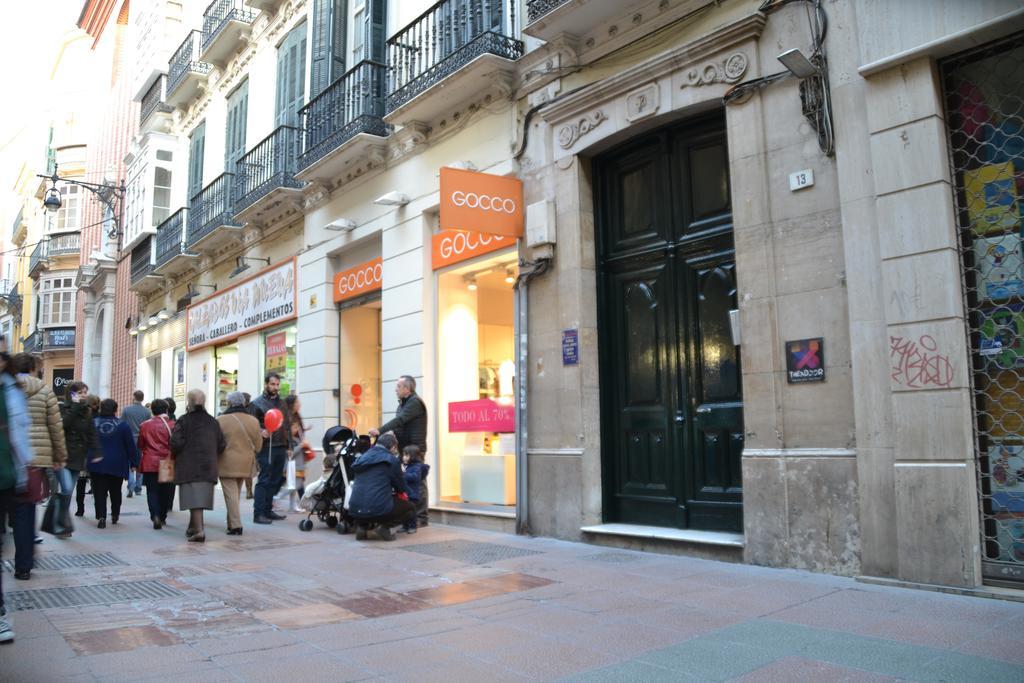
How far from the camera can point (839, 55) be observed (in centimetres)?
636

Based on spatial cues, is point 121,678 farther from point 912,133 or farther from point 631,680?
point 912,133

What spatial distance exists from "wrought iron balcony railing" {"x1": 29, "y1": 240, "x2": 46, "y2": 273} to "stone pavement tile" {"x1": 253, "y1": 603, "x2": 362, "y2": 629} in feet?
134

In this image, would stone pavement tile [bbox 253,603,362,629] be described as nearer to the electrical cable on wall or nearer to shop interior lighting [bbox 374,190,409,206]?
the electrical cable on wall

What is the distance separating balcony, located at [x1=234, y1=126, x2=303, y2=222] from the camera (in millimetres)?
14781

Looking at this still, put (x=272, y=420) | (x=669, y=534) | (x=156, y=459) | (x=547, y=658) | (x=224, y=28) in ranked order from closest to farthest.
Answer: (x=547, y=658) → (x=669, y=534) → (x=272, y=420) → (x=156, y=459) → (x=224, y=28)

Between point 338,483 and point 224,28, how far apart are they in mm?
12719

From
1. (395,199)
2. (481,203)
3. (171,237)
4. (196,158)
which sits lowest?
(481,203)

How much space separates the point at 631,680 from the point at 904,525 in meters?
2.80

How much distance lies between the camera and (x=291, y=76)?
15875mm

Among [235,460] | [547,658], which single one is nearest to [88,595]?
[235,460]

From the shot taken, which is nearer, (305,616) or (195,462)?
(305,616)

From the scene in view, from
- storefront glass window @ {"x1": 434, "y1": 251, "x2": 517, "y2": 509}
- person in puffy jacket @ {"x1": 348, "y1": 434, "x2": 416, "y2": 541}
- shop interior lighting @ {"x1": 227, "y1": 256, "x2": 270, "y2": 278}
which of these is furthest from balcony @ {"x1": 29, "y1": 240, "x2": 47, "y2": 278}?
person in puffy jacket @ {"x1": 348, "y1": 434, "x2": 416, "y2": 541}

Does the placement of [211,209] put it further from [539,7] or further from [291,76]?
[539,7]

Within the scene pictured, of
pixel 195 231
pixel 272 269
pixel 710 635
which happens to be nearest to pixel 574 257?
pixel 710 635
